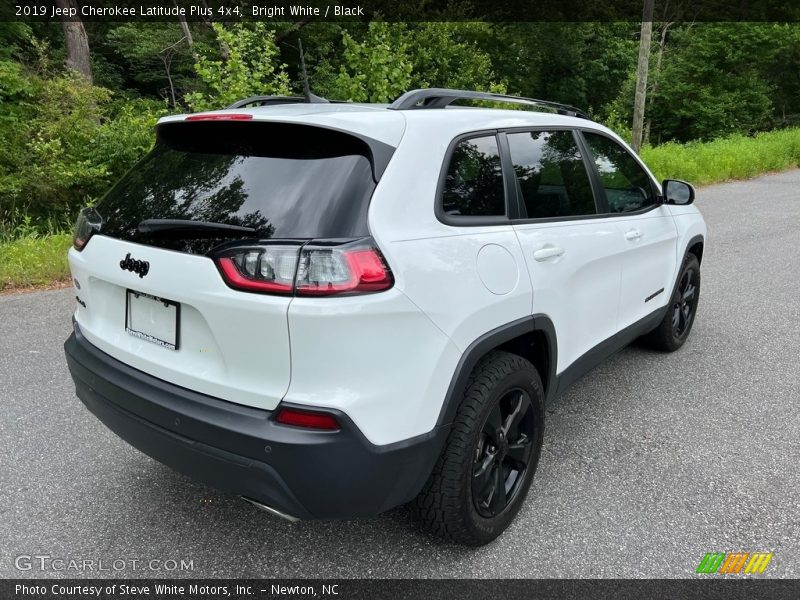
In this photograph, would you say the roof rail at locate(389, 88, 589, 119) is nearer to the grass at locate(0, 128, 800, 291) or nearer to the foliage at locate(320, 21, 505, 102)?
the grass at locate(0, 128, 800, 291)

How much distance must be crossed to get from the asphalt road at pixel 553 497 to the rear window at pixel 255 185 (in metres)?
1.24

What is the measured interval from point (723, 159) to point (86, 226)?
1703 centimetres

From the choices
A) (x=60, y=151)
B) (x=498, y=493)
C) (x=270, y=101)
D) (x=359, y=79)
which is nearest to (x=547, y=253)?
(x=498, y=493)

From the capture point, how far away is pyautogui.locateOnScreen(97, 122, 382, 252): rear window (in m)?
1.96

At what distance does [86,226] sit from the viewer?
8.51 ft

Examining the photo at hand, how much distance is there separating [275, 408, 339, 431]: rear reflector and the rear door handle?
3.82 ft

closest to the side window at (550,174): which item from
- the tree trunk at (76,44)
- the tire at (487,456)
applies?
the tire at (487,456)

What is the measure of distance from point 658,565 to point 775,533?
60cm

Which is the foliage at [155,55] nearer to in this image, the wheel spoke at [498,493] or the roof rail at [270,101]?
the roof rail at [270,101]

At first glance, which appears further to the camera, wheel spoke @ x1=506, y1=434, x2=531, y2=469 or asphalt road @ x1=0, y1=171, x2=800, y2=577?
wheel spoke @ x1=506, y1=434, x2=531, y2=469

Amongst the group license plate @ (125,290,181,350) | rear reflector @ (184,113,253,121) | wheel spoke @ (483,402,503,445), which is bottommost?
wheel spoke @ (483,402,503,445)

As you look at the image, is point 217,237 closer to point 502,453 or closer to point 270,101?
point 270,101

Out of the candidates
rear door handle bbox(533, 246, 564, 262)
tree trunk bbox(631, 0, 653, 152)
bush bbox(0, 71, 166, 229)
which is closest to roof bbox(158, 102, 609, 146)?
rear door handle bbox(533, 246, 564, 262)

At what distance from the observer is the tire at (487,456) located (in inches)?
87.8
